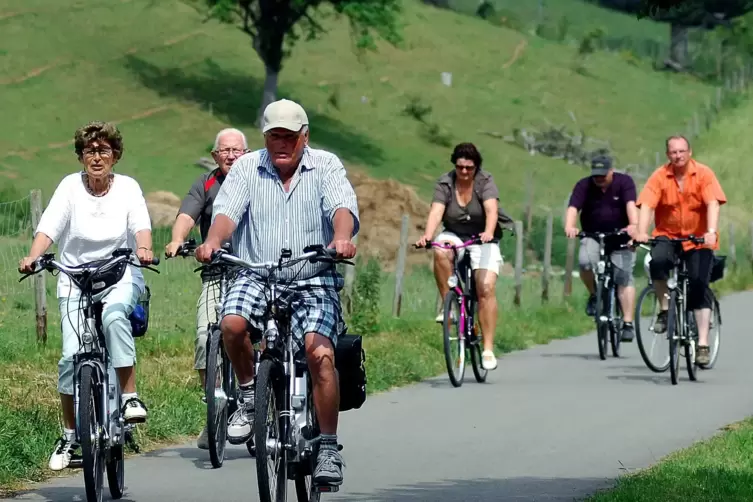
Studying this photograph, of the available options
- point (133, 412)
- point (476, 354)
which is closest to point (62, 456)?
point (133, 412)

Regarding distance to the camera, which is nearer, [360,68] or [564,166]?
[564,166]

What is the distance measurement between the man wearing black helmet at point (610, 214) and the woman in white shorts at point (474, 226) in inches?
100

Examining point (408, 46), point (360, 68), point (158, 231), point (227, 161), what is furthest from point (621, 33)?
point (227, 161)

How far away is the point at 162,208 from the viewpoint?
35.2 metres

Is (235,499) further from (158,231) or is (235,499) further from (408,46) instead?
(408,46)

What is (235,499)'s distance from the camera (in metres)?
9.27

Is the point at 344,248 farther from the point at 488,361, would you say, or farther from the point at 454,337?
the point at 488,361

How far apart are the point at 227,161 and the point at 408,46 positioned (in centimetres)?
7044

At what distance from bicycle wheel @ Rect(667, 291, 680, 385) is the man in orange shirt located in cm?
39

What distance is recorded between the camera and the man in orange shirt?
1602cm

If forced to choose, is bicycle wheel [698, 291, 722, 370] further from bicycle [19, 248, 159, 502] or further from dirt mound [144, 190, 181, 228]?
dirt mound [144, 190, 181, 228]

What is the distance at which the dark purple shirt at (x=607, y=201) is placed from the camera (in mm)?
18406

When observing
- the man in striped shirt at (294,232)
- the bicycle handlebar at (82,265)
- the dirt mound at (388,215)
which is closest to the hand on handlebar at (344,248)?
the man in striped shirt at (294,232)

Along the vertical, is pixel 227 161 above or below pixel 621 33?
below
